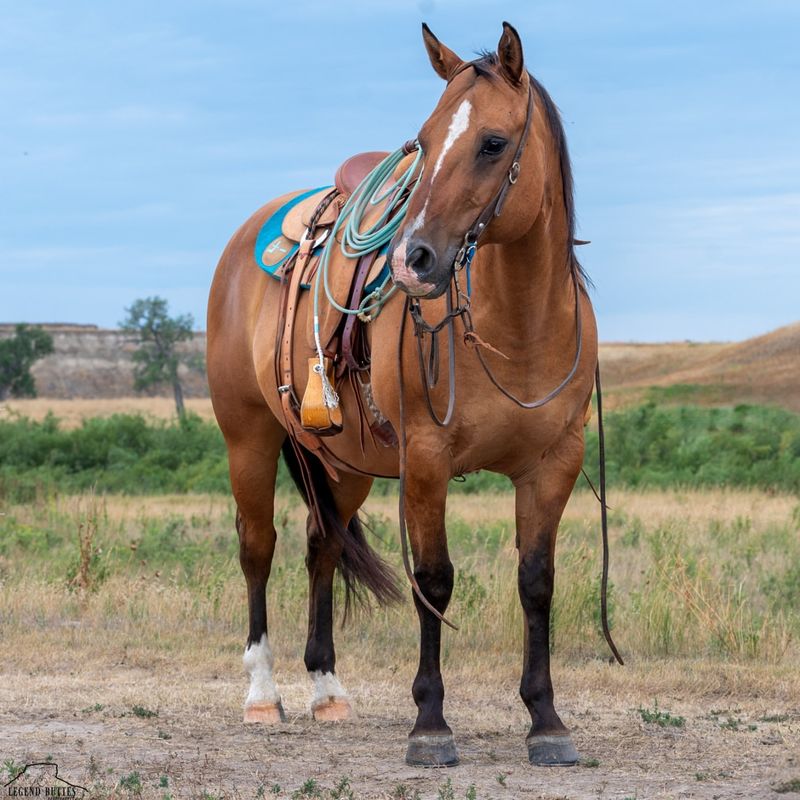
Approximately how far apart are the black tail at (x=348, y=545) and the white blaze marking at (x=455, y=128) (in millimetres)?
2465

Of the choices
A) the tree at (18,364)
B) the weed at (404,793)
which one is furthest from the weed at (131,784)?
the tree at (18,364)

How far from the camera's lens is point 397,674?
22.2ft

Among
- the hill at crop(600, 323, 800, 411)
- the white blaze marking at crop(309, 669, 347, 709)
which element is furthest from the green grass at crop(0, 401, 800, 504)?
the hill at crop(600, 323, 800, 411)

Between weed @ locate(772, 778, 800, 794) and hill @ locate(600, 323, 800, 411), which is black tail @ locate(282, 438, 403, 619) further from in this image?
hill @ locate(600, 323, 800, 411)

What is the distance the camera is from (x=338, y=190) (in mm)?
6227

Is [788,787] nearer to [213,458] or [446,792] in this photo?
[446,792]

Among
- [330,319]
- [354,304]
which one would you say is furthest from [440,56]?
[330,319]

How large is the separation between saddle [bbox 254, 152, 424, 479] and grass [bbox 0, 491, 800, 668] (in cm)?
167

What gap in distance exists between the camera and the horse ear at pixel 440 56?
459cm

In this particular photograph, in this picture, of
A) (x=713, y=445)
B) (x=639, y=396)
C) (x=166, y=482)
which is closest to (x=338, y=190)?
(x=166, y=482)

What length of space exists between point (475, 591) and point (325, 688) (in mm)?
1984

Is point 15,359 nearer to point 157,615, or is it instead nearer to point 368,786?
point 157,615

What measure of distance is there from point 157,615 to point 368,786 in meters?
3.90

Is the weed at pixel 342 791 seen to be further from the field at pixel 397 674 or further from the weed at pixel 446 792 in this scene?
the weed at pixel 446 792
